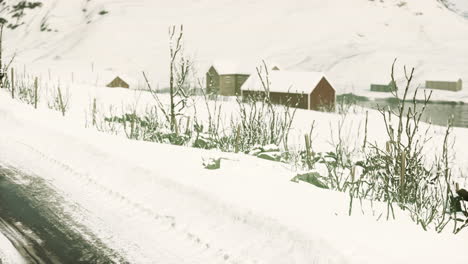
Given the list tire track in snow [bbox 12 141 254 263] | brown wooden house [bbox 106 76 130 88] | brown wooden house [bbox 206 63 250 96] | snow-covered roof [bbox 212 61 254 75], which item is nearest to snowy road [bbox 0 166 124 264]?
tire track in snow [bbox 12 141 254 263]

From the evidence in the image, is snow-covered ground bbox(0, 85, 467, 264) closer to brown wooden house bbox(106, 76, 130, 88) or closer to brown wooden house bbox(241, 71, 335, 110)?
brown wooden house bbox(241, 71, 335, 110)

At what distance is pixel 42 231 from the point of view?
472 cm

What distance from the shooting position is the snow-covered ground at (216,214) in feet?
13.4

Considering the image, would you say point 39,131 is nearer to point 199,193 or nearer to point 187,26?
point 199,193

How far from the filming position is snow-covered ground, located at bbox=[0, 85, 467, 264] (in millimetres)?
4086

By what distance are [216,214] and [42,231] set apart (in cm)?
164

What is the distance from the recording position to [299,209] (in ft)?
15.9

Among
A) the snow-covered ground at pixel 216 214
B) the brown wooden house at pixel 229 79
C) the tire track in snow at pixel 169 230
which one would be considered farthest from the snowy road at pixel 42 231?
the brown wooden house at pixel 229 79

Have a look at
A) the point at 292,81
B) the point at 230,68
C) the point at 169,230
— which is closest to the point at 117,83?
the point at 230,68

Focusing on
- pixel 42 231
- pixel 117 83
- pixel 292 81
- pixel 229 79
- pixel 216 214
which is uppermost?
pixel 229 79

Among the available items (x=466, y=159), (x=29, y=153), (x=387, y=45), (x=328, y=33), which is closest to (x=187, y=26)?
(x=328, y=33)

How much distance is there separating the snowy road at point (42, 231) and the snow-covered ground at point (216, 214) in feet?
0.51

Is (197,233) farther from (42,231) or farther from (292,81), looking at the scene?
(292,81)

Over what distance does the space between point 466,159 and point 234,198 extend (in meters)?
13.0
